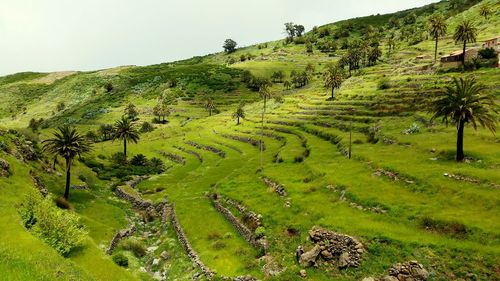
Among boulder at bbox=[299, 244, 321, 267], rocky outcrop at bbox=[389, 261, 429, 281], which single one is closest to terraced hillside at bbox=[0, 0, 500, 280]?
rocky outcrop at bbox=[389, 261, 429, 281]

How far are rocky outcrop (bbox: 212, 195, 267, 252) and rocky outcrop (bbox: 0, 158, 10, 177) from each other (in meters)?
36.3

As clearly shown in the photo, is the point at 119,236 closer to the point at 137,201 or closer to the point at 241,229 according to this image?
the point at 137,201

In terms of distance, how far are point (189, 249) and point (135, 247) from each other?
9.60 metres

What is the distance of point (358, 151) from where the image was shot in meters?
81.7

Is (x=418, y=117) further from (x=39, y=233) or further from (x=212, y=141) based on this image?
(x=39, y=233)

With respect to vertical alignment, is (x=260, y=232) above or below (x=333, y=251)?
below

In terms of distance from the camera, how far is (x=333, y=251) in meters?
45.8

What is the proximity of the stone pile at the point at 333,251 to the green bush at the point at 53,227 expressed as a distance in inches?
1096

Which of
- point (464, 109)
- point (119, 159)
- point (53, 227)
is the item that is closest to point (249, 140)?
point (119, 159)

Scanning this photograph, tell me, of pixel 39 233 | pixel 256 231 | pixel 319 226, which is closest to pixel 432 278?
pixel 319 226

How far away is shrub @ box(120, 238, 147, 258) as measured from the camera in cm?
6250

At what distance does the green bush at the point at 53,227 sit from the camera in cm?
4680

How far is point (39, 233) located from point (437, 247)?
45.6m

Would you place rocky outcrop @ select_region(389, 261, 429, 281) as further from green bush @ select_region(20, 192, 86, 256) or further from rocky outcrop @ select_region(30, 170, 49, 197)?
rocky outcrop @ select_region(30, 170, 49, 197)
